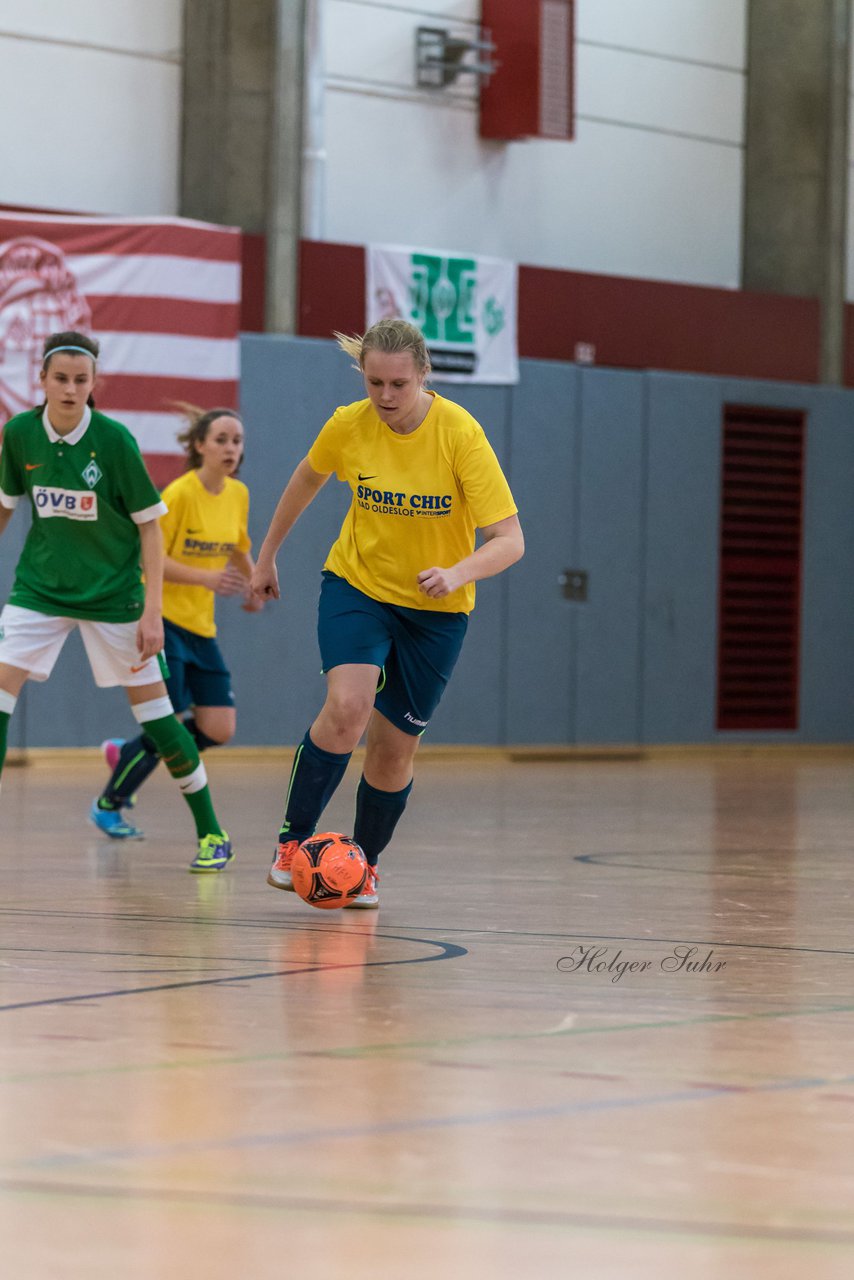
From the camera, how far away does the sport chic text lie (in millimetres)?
4930

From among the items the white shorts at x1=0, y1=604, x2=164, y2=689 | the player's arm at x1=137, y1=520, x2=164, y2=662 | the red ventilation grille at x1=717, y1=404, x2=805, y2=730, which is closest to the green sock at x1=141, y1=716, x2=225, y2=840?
the white shorts at x1=0, y1=604, x2=164, y2=689

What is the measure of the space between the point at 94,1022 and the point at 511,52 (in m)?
12.0

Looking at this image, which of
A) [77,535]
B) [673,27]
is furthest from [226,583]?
[673,27]

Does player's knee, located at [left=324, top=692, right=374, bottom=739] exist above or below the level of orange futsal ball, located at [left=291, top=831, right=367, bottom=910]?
above

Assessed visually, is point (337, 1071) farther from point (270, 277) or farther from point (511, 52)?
point (511, 52)

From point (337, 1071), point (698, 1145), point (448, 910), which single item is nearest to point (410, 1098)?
point (337, 1071)

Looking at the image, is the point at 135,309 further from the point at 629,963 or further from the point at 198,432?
the point at 629,963

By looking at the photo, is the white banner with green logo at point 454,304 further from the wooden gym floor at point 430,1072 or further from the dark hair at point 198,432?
the wooden gym floor at point 430,1072

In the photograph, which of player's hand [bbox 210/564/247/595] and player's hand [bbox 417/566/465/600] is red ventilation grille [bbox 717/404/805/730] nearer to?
player's hand [bbox 210/564/247/595]

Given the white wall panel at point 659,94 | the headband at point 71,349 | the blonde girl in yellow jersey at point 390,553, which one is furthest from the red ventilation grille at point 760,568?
the blonde girl in yellow jersey at point 390,553

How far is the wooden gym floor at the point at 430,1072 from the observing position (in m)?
2.63

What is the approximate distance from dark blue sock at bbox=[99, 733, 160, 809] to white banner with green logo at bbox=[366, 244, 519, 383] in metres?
6.41

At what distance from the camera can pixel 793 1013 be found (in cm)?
436

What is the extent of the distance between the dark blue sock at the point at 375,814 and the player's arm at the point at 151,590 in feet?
2.91
